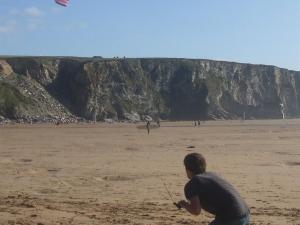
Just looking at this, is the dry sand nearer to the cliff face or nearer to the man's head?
the man's head

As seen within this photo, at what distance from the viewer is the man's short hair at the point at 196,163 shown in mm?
4957

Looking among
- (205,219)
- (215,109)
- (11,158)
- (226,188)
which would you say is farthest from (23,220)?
(215,109)

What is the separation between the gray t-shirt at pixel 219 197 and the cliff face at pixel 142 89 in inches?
3545

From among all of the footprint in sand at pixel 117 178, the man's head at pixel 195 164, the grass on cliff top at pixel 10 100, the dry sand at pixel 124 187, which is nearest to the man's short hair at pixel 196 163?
the man's head at pixel 195 164

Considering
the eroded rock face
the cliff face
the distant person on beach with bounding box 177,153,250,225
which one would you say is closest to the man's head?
the distant person on beach with bounding box 177,153,250,225

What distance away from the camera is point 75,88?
360 ft

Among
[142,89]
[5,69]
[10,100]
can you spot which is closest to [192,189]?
[10,100]

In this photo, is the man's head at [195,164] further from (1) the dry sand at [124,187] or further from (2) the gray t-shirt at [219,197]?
(1) the dry sand at [124,187]

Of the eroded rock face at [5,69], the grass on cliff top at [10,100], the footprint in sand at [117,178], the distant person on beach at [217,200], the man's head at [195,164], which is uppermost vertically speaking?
the eroded rock face at [5,69]

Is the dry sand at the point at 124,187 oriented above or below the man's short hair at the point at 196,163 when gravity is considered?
below

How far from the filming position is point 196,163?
4965 mm

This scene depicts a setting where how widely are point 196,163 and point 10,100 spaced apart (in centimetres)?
9423

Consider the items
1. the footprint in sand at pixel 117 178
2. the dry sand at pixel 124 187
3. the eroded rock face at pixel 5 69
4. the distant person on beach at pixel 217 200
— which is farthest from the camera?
the eroded rock face at pixel 5 69

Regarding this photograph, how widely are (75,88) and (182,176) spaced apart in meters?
95.0
